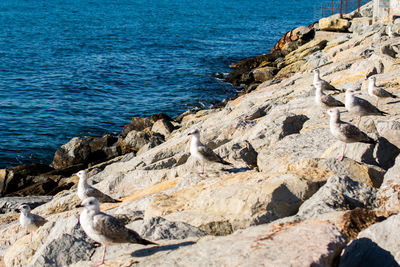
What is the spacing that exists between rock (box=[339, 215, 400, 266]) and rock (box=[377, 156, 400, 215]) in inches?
46.4

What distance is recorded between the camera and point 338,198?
7.61m

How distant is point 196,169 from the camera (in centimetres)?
1198

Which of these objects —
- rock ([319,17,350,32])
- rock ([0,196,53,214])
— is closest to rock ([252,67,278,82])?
rock ([319,17,350,32])

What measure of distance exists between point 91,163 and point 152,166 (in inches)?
356

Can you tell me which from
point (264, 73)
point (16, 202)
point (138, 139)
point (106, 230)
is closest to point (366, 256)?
point (106, 230)

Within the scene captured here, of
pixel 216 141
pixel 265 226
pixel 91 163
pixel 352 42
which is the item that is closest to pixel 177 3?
pixel 352 42

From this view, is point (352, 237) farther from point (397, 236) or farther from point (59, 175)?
point (59, 175)

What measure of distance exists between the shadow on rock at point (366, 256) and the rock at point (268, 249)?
0.14m

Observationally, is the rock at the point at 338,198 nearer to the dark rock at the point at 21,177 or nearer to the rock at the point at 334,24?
the dark rock at the point at 21,177

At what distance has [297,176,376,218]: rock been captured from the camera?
24.2 feet

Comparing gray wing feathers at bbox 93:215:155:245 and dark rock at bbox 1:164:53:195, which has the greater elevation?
gray wing feathers at bbox 93:215:155:245

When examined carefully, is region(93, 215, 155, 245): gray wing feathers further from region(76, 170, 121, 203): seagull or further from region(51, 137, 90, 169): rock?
region(51, 137, 90, 169): rock

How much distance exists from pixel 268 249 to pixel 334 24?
41.7 metres

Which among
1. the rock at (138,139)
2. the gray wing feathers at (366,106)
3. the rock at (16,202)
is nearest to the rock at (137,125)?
the rock at (138,139)
